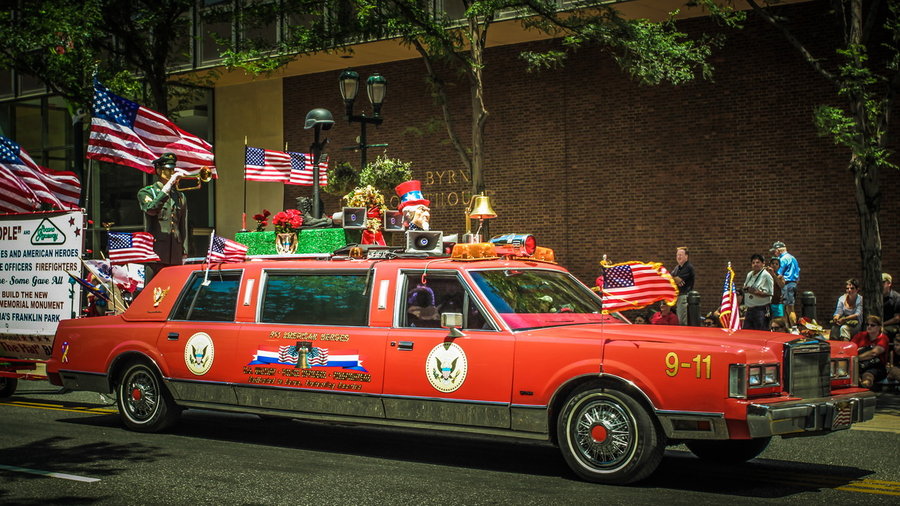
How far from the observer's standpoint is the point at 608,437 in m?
7.44

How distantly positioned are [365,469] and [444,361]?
105cm

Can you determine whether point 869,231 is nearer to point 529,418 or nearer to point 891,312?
point 891,312

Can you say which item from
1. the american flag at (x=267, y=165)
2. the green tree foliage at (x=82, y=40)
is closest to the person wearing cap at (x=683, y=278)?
the american flag at (x=267, y=165)

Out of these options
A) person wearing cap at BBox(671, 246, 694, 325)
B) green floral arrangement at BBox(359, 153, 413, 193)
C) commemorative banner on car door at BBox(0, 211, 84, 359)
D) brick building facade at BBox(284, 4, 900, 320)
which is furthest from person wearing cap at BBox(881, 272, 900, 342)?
commemorative banner on car door at BBox(0, 211, 84, 359)

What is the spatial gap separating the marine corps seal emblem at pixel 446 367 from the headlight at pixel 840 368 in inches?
111

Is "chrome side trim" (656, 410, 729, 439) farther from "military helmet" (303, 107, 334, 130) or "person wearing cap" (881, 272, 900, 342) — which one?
"military helmet" (303, 107, 334, 130)

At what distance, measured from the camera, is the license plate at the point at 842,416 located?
747cm

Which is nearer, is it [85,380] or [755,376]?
[755,376]

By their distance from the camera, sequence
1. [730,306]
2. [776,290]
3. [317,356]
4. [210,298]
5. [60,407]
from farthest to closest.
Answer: [776,290], [60,407], [210,298], [730,306], [317,356]

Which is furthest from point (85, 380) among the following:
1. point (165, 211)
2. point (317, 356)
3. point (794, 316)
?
point (794, 316)

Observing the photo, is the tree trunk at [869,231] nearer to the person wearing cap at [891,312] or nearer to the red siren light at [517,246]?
the person wearing cap at [891,312]

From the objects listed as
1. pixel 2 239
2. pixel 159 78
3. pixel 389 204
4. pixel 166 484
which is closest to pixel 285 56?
pixel 159 78

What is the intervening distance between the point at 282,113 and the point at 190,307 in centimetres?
1955

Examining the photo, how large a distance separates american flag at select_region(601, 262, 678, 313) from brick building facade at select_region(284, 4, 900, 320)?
10.1m
